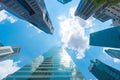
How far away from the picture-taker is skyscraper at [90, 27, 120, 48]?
245 feet

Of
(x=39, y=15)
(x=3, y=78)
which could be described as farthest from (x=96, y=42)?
(x=3, y=78)

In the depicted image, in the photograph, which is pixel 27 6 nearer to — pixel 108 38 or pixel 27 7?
pixel 27 7

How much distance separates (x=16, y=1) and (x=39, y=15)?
24896 mm

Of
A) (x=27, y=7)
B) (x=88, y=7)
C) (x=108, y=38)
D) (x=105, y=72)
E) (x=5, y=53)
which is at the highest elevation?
(x=88, y=7)

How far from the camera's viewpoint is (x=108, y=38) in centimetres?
8169

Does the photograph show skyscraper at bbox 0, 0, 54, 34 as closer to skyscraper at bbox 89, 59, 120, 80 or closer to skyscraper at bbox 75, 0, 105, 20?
skyscraper at bbox 75, 0, 105, 20

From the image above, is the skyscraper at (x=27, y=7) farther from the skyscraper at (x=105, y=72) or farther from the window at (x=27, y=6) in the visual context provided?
the skyscraper at (x=105, y=72)

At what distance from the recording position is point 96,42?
90.9 meters

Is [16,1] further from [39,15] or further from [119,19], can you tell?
[119,19]

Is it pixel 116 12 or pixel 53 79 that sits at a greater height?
pixel 116 12

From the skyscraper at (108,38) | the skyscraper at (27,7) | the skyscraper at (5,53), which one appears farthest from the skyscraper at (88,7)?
the skyscraper at (5,53)

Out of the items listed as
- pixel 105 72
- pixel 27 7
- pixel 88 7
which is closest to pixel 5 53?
pixel 27 7

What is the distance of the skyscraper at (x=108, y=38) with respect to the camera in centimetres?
7479

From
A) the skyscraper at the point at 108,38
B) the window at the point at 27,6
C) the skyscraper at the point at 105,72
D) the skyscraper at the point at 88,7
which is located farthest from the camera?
the skyscraper at the point at 88,7
